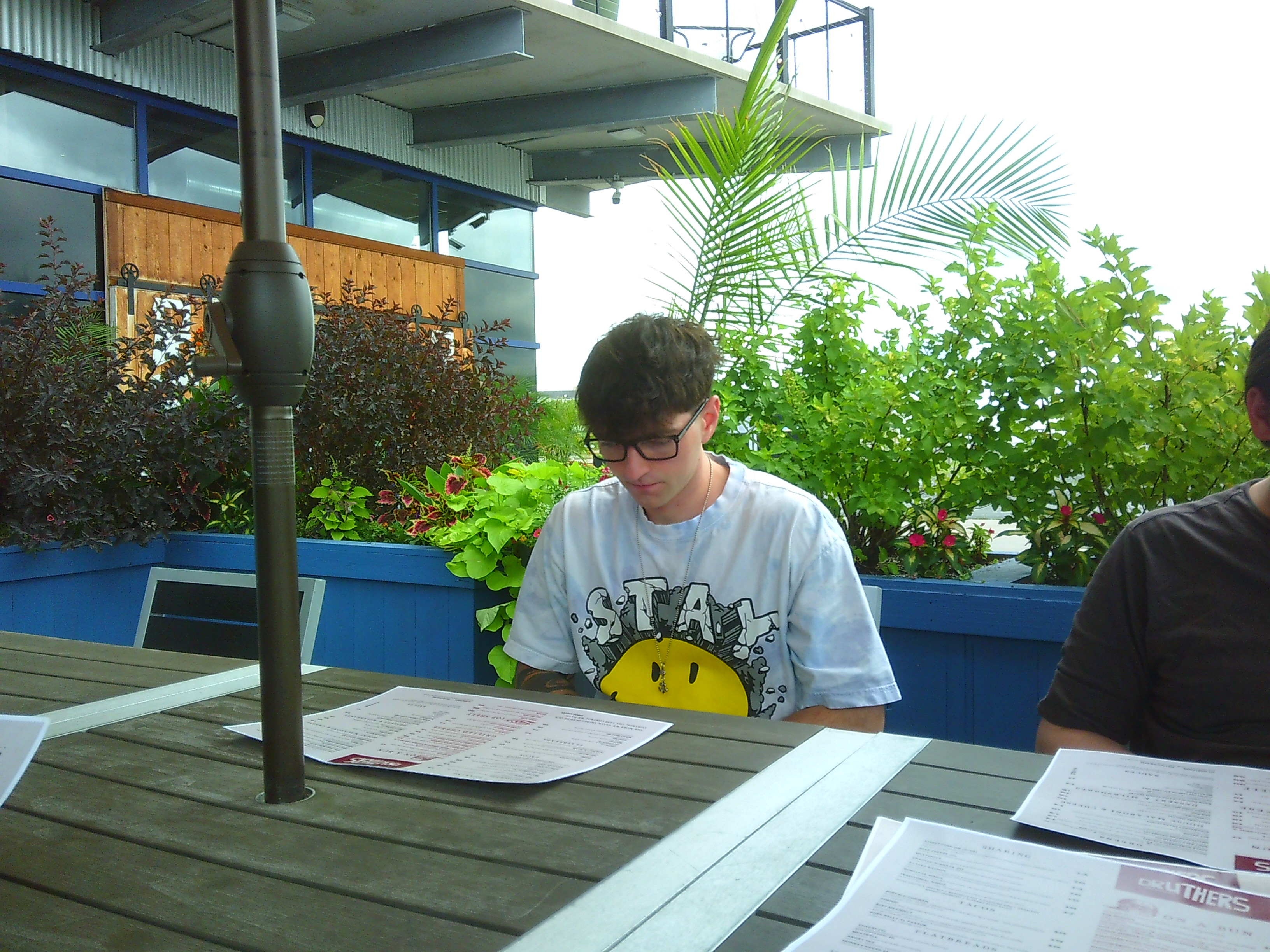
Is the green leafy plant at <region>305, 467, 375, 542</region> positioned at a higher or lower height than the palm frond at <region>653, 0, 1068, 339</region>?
lower

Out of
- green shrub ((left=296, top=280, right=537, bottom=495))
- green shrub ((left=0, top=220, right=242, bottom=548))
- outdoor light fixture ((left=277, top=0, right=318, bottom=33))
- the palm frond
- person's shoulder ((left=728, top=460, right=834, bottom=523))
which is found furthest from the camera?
outdoor light fixture ((left=277, top=0, right=318, bottom=33))

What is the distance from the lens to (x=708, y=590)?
1769 millimetres

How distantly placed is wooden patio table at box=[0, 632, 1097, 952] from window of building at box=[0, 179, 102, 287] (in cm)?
702

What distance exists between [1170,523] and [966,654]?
936 mm

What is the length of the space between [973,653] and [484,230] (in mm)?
9562

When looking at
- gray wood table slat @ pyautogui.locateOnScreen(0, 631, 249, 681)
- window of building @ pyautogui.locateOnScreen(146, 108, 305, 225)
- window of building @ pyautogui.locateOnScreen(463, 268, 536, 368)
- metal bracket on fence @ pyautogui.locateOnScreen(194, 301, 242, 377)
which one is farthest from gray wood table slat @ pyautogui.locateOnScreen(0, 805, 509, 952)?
window of building @ pyautogui.locateOnScreen(463, 268, 536, 368)

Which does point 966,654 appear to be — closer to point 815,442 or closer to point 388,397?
point 815,442

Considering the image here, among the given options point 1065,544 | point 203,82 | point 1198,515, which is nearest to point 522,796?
point 1198,515

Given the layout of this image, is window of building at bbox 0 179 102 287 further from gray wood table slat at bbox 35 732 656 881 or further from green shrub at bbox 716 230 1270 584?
gray wood table slat at bbox 35 732 656 881

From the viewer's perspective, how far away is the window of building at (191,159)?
312 inches

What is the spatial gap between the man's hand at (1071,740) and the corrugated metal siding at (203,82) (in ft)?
16.8

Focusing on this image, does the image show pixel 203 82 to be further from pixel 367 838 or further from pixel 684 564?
pixel 367 838

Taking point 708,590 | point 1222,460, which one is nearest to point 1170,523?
point 708,590

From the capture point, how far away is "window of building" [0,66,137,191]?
23.2 feet
